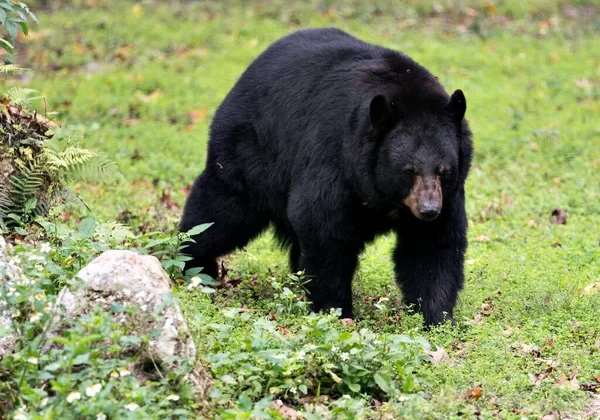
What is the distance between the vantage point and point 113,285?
4.89 metres

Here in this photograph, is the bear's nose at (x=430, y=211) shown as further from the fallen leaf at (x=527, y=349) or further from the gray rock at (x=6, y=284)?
the gray rock at (x=6, y=284)

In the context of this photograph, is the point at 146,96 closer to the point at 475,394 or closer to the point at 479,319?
the point at 479,319

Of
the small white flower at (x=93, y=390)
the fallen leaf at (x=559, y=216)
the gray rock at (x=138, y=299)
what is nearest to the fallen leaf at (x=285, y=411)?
the gray rock at (x=138, y=299)

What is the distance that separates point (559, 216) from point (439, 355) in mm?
4450

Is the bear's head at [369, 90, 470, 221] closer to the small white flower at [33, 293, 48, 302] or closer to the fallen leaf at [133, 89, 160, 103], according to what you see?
the small white flower at [33, 293, 48, 302]

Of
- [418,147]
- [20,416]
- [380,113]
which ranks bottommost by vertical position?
[20,416]

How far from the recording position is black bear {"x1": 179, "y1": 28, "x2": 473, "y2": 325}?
6.34m

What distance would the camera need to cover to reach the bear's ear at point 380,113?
6168 mm

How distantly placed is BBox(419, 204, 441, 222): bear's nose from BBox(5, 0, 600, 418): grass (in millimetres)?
671

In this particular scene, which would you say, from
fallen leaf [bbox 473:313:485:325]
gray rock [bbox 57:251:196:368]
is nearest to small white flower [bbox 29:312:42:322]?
gray rock [bbox 57:251:196:368]

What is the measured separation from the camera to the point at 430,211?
242 inches

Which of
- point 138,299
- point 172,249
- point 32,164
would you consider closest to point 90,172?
point 32,164

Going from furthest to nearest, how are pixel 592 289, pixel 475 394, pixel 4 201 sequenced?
pixel 592 289
pixel 4 201
pixel 475 394

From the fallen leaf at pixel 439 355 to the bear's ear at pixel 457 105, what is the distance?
1.57 m
